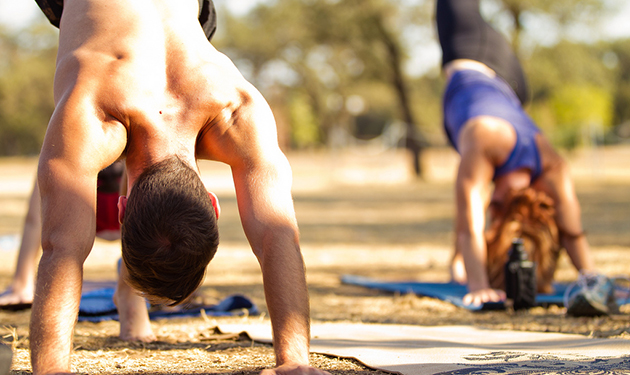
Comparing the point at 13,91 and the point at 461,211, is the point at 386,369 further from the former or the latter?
the point at 13,91

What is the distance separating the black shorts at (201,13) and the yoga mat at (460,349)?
1.38 meters

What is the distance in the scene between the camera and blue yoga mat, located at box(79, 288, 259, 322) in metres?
3.31

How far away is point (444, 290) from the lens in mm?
4453

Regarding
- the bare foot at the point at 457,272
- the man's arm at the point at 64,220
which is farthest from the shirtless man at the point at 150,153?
the bare foot at the point at 457,272

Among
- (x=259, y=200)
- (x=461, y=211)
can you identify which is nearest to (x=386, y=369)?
(x=259, y=200)

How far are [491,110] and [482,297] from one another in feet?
4.34

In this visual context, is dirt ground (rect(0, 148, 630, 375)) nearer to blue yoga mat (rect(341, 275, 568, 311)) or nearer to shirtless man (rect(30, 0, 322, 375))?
blue yoga mat (rect(341, 275, 568, 311))

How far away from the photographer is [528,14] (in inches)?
826

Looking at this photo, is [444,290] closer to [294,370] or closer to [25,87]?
[294,370]

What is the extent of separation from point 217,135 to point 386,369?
0.96 meters

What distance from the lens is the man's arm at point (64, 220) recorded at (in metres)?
1.72

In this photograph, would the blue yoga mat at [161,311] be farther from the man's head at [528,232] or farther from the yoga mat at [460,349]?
the man's head at [528,232]

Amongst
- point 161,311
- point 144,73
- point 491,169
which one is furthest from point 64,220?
point 491,169

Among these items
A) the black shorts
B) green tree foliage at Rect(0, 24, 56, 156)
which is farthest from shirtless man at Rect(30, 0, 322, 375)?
green tree foliage at Rect(0, 24, 56, 156)
